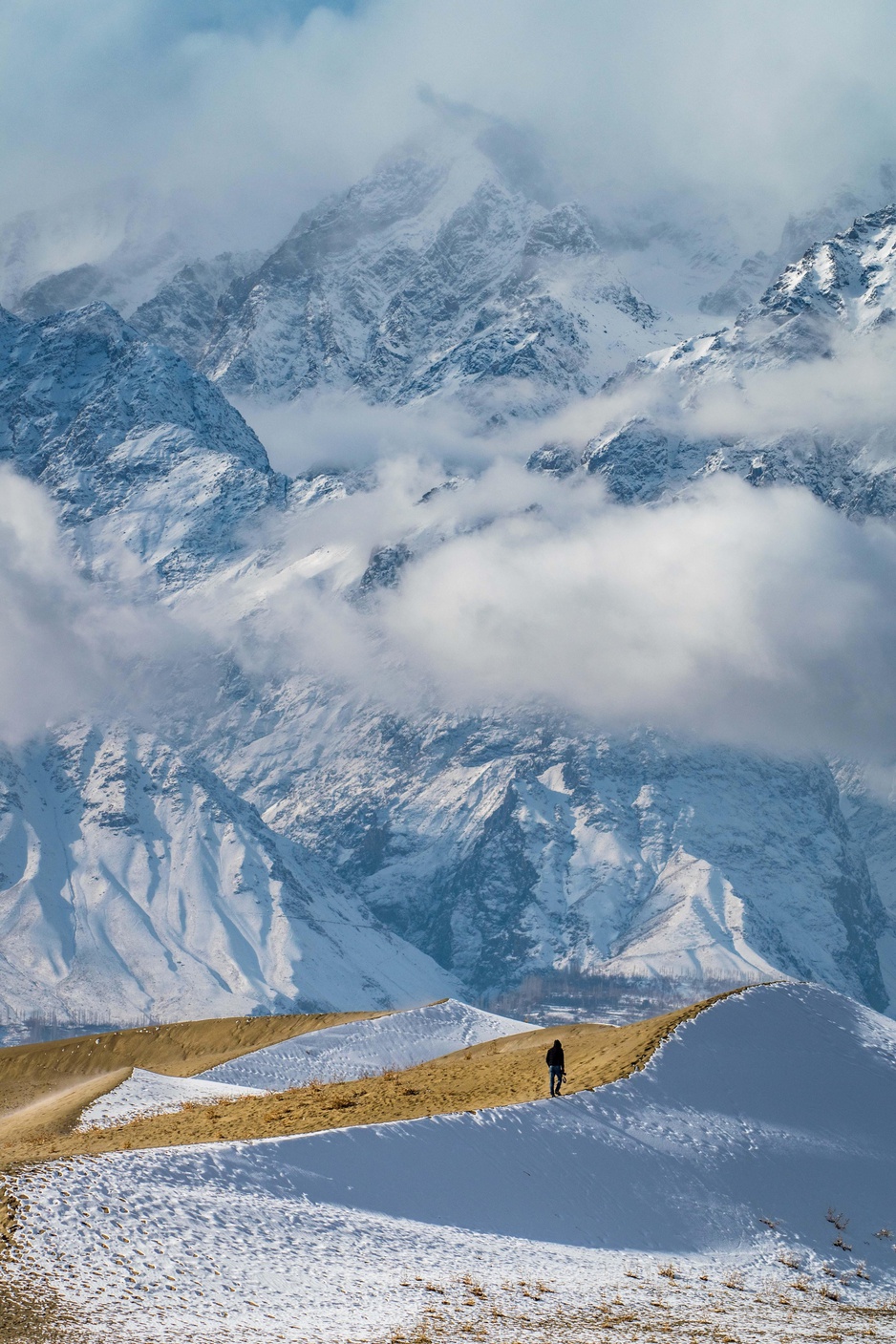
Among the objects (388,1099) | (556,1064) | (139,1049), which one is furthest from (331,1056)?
(556,1064)

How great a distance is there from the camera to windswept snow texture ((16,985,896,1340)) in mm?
26859

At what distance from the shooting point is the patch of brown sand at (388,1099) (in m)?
37.8

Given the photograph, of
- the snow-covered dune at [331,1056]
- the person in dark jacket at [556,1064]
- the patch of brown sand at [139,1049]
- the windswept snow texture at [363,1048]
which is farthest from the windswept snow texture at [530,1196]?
the patch of brown sand at [139,1049]

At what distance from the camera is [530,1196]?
34.2 m

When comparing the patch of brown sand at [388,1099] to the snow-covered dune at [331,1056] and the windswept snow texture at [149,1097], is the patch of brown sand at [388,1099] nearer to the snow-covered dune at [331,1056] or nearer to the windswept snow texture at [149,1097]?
the windswept snow texture at [149,1097]

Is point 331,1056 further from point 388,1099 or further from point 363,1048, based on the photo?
point 388,1099

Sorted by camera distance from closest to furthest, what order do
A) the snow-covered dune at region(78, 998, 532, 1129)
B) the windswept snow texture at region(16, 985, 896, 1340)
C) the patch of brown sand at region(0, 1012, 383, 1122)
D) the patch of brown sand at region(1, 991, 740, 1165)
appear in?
1. the windswept snow texture at region(16, 985, 896, 1340)
2. the patch of brown sand at region(1, 991, 740, 1165)
3. the snow-covered dune at region(78, 998, 532, 1129)
4. the patch of brown sand at region(0, 1012, 383, 1122)

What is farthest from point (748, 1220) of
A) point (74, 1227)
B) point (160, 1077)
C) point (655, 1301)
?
point (160, 1077)

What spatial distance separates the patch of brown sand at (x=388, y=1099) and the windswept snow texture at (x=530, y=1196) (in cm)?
125

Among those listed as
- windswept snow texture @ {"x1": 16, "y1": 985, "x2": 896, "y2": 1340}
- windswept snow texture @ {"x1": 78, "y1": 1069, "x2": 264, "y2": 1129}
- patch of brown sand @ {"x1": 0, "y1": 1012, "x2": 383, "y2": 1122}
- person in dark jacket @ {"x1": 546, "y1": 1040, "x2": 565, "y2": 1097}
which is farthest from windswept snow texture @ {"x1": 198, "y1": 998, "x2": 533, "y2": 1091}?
person in dark jacket @ {"x1": 546, "y1": 1040, "x2": 565, "y2": 1097}

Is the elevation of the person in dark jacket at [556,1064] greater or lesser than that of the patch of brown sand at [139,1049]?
greater

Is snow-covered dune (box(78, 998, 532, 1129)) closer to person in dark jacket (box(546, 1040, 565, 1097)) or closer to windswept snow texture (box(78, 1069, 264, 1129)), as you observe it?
windswept snow texture (box(78, 1069, 264, 1129))

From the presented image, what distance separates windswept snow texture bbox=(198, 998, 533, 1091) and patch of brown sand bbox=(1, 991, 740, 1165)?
48.3 feet

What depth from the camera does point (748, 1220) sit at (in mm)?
35812
